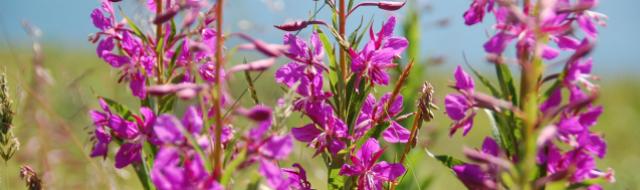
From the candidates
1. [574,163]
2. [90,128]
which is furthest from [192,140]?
[90,128]

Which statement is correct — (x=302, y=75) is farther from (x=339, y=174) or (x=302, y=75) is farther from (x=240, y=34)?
(x=240, y=34)

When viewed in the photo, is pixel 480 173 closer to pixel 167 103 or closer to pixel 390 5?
pixel 390 5

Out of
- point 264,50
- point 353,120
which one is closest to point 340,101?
point 353,120

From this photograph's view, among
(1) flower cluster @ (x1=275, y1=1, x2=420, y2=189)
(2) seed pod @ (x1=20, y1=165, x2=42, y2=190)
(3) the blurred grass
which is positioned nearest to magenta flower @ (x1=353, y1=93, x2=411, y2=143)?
(1) flower cluster @ (x1=275, y1=1, x2=420, y2=189)

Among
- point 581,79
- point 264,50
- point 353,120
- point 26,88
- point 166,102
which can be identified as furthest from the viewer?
point 26,88

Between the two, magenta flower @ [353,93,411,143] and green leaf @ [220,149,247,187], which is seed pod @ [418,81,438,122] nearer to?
magenta flower @ [353,93,411,143]

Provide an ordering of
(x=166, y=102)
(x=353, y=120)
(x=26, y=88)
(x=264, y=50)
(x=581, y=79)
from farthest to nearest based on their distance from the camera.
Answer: (x=26, y=88), (x=353, y=120), (x=166, y=102), (x=581, y=79), (x=264, y=50)

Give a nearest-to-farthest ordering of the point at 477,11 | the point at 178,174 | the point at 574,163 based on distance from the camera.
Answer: the point at 178,174
the point at 574,163
the point at 477,11
